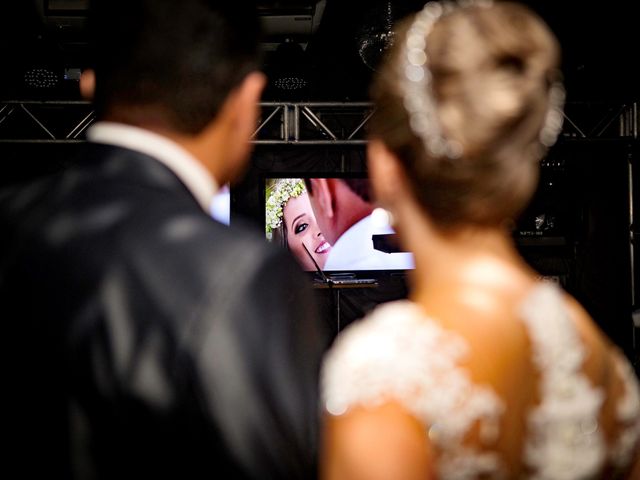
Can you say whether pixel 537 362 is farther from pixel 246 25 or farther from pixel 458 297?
pixel 246 25


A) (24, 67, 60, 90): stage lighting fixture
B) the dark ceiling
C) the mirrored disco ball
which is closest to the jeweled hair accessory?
the dark ceiling

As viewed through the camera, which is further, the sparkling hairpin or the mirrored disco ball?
the mirrored disco ball

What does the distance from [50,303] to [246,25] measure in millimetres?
506

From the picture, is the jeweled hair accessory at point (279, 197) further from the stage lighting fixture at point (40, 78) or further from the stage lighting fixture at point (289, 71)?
the stage lighting fixture at point (40, 78)

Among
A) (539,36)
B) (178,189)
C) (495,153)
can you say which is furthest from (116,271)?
(539,36)

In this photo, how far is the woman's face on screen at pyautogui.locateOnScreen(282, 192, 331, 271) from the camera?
6.98 metres

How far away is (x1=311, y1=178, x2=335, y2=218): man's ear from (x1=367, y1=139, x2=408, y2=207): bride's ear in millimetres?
5978

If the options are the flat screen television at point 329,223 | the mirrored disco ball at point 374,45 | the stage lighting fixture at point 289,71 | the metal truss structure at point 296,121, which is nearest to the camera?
the mirrored disco ball at point 374,45

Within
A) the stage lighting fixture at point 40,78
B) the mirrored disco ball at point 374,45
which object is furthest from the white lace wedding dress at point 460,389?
the stage lighting fixture at point 40,78

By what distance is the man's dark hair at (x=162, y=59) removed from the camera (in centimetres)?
91

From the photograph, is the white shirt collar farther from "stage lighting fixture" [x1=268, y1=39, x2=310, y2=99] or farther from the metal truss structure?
"stage lighting fixture" [x1=268, y1=39, x2=310, y2=99]

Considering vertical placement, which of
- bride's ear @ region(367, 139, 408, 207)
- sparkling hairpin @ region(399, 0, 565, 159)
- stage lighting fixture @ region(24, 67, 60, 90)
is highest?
stage lighting fixture @ region(24, 67, 60, 90)

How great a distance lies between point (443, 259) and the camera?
3.09ft

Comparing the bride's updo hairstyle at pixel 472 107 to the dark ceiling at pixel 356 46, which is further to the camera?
the dark ceiling at pixel 356 46
